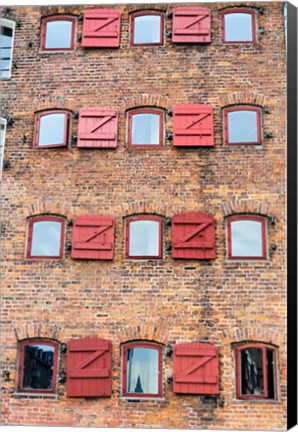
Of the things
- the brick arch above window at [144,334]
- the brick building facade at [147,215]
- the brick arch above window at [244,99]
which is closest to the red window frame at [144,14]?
the brick building facade at [147,215]

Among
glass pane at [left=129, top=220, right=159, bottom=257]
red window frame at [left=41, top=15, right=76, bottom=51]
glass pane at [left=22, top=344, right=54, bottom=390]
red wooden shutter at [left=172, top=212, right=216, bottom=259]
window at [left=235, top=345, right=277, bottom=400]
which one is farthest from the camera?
red window frame at [left=41, top=15, right=76, bottom=51]

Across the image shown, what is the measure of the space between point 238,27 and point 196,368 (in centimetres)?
860

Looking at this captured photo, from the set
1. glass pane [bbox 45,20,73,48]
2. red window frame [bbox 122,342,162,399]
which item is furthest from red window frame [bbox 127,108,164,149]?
red window frame [bbox 122,342,162,399]

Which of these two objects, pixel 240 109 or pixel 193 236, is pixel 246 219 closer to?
pixel 193 236

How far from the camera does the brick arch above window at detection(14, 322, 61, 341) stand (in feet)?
46.9

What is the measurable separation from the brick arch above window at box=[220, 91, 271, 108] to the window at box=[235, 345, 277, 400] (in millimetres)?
5850

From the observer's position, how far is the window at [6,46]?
16.3 metres

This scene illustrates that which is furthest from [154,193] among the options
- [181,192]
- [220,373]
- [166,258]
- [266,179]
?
[220,373]

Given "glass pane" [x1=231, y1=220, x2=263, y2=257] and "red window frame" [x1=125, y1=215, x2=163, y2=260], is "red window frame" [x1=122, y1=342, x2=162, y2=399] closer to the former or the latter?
"red window frame" [x1=125, y1=215, x2=163, y2=260]

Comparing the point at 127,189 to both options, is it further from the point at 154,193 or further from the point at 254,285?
the point at 254,285

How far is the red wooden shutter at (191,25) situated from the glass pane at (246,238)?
4.85 metres

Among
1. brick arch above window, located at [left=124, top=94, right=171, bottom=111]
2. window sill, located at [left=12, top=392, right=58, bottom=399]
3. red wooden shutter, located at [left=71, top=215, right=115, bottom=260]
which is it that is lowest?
window sill, located at [left=12, top=392, right=58, bottom=399]

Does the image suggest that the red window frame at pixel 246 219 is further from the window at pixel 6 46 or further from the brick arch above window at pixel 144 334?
the window at pixel 6 46

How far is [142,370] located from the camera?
14.1 m
